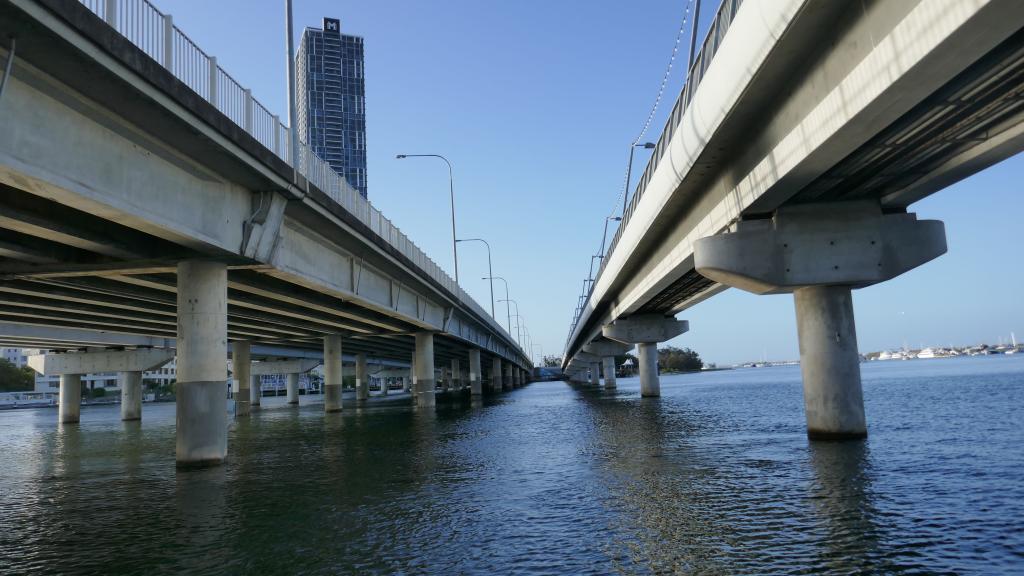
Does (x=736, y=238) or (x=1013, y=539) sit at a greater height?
(x=736, y=238)

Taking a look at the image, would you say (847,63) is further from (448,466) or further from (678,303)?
(678,303)

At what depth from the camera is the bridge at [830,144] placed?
1069cm

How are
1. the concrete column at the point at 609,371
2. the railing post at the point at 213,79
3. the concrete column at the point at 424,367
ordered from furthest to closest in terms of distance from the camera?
1. the concrete column at the point at 609,371
2. the concrete column at the point at 424,367
3. the railing post at the point at 213,79

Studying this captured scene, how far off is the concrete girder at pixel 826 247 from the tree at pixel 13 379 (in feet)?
538

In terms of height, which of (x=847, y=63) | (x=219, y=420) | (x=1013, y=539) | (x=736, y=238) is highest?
(x=847, y=63)

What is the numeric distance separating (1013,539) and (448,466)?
1280 centimetres

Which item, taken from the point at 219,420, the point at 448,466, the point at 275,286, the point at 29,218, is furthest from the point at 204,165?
the point at 275,286

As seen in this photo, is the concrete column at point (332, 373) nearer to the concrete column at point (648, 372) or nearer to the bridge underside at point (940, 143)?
the concrete column at point (648, 372)

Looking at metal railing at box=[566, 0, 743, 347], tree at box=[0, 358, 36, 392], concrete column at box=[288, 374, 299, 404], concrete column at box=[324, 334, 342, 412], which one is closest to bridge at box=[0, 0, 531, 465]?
metal railing at box=[566, 0, 743, 347]

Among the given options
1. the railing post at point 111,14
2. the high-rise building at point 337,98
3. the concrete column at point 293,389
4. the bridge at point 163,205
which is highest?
the high-rise building at point 337,98

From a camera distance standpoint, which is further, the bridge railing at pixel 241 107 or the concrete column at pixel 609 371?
the concrete column at pixel 609 371

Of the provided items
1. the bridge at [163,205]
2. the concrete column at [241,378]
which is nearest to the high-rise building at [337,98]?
the concrete column at [241,378]

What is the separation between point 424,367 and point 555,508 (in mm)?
44387

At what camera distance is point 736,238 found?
19828 millimetres
